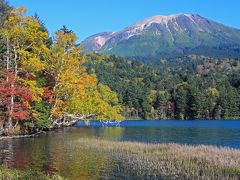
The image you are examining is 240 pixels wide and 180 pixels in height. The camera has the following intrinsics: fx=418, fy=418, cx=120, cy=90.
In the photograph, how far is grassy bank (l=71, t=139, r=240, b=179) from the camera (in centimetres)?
2423

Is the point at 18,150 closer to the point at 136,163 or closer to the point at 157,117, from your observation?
the point at 136,163

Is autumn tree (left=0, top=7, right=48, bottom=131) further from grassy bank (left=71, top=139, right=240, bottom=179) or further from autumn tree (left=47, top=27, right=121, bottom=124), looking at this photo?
grassy bank (left=71, top=139, right=240, bottom=179)

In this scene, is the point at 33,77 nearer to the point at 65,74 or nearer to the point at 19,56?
the point at 19,56

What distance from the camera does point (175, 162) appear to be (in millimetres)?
28156

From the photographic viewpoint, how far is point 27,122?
6019cm

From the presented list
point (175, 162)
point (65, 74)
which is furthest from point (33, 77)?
point (175, 162)

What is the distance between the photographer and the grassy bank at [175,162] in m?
24.2

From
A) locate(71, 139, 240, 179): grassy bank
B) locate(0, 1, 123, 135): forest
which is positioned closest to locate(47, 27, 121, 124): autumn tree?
locate(0, 1, 123, 135): forest

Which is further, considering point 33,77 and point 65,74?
point 65,74

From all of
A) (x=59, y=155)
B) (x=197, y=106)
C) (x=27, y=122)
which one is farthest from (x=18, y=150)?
(x=197, y=106)

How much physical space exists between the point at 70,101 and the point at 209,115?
111 m

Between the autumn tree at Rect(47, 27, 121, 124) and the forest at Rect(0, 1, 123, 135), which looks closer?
the forest at Rect(0, 1, 123, 135)

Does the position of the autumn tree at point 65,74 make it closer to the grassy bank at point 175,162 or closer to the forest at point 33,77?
the forest at point 33,77

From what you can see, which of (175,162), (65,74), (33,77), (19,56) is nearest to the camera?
(175,162)
